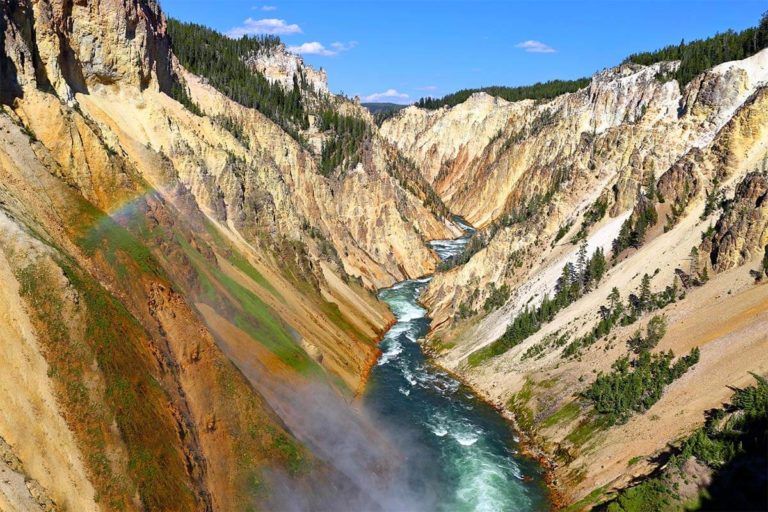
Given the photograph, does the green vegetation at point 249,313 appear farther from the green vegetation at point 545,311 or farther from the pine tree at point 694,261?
the pine tree at point 694,261

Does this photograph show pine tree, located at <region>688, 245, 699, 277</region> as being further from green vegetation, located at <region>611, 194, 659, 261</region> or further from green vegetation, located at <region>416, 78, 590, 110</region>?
green vegetation, located at <region>416, 78, 590, 110</region>

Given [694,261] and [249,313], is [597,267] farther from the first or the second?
[249,313]

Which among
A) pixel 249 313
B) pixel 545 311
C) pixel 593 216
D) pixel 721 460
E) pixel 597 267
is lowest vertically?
pixel 721 460

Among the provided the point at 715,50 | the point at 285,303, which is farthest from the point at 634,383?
the point at 715,50

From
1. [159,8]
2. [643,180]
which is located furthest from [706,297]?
[159,8]

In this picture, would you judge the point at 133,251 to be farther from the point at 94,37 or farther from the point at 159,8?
the point at 159,8

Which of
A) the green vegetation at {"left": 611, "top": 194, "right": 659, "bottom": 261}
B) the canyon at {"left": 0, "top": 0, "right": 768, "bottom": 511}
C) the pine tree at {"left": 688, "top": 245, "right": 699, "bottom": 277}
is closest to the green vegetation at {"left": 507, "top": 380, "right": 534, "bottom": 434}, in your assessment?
the canyon at {"left": 0, "top": 0, "right": 768, "bottom": 511}

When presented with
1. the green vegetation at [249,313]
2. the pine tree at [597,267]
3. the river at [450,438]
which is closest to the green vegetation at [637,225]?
the pine tree at [597,267]
